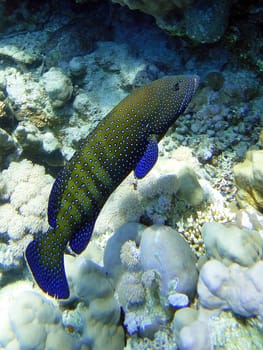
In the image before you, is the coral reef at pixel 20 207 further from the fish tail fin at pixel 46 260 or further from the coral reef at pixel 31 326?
the fish tail fin at pixel 46 260

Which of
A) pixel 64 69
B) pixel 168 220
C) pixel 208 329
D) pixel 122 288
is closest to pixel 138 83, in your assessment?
pixel 64 69

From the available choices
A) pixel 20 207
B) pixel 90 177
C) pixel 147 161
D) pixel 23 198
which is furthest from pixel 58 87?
pixel 147 161

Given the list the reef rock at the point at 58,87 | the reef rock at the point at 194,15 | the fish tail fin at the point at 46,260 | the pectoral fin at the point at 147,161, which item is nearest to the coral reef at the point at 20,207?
the reef rock at the point at 58,87

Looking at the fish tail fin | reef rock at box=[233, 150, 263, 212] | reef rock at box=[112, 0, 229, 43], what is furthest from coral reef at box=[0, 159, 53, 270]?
reef rock at box=[112, 0, 229, 43]

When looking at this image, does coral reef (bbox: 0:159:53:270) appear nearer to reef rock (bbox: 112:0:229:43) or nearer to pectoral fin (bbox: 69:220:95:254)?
pectoral fin (bbox: 69:220:95:254)

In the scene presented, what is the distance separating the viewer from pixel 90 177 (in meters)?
3.28

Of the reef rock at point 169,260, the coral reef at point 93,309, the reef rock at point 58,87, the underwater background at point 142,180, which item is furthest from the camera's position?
the reef rock at point 58,87

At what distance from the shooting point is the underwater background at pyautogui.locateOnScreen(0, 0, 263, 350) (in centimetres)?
321

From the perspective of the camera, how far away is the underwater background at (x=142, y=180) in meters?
3.21

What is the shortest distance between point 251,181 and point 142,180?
1414 mm

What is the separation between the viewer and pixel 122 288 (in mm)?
3613

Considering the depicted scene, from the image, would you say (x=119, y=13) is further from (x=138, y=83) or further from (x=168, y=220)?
(x=168, y=220)

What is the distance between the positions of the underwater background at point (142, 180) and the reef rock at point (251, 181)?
2 centimetres

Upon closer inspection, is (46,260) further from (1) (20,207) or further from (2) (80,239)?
(1) (20,207)
